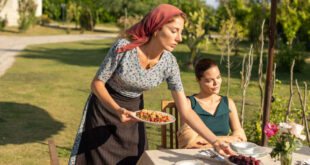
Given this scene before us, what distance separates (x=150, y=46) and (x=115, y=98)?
457mm

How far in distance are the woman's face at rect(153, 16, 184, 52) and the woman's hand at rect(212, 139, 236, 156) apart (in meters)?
0.67

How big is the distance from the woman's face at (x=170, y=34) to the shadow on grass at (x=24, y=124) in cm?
362

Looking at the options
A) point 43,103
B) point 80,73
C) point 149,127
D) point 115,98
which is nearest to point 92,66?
point 80,73

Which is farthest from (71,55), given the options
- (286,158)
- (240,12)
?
(286,158)

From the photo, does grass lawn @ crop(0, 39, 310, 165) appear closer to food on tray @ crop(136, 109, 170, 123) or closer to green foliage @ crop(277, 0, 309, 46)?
green foliage @ crop(277, 0, 309, 46)

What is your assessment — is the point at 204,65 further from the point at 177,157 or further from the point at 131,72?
the point at 177,157

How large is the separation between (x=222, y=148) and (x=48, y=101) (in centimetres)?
619

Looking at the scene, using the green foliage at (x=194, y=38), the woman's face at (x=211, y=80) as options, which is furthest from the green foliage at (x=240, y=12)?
the woman's face at (x=211, y=80)

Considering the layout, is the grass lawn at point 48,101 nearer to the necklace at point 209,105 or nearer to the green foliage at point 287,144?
the necklace at point 209,105

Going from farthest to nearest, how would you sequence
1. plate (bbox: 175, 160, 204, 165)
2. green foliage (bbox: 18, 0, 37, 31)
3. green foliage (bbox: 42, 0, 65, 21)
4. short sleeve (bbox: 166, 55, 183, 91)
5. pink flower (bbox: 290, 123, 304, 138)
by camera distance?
green foliage (bbox: 42, 0, 65, 21), green foliage (bbox: 18, 0, 37, 31), short sleeve (bbox: 166, 55, 183, 91), plate (bbox: 175, 160, 204, 165), pink flower (bbox: 290, 123, 304, 138)

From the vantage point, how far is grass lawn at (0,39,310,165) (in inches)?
210

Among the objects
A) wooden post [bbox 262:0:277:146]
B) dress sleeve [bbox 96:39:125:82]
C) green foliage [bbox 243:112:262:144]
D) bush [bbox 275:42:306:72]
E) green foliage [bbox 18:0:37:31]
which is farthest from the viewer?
green foliage [bbox 18:0:37:31]

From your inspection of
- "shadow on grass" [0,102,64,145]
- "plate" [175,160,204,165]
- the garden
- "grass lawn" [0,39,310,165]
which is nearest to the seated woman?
the garden

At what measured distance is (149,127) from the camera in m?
6.32
